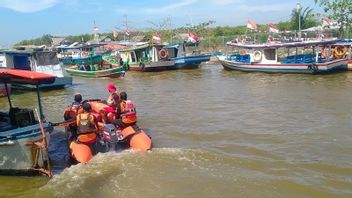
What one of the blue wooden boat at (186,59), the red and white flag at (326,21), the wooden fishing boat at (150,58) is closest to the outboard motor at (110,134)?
the wooden fishing boat at (150,58)

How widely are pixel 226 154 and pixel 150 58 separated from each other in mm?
23254

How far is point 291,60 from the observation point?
2612 cm

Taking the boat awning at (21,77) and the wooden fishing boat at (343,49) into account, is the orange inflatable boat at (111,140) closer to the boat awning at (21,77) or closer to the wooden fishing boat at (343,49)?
the boat awning at (21,77)

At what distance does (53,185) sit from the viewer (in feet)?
25.2

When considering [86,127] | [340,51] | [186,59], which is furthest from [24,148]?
[186,59]

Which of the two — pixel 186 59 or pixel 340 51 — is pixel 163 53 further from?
pixel 340 51

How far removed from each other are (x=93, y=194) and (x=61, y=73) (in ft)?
52.8

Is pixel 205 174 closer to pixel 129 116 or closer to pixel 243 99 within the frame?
pixel 129 116

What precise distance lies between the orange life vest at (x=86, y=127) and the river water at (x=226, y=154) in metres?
0.51

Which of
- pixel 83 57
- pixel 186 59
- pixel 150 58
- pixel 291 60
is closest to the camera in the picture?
pixel 291 60

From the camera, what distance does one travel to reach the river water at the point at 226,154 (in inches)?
Answer: 293

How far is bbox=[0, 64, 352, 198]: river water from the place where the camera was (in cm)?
743

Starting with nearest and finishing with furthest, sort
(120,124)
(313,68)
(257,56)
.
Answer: (120,124) < (313,68) < (257,56)

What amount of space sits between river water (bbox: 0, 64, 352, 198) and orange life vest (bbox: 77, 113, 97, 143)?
0.51 metres
